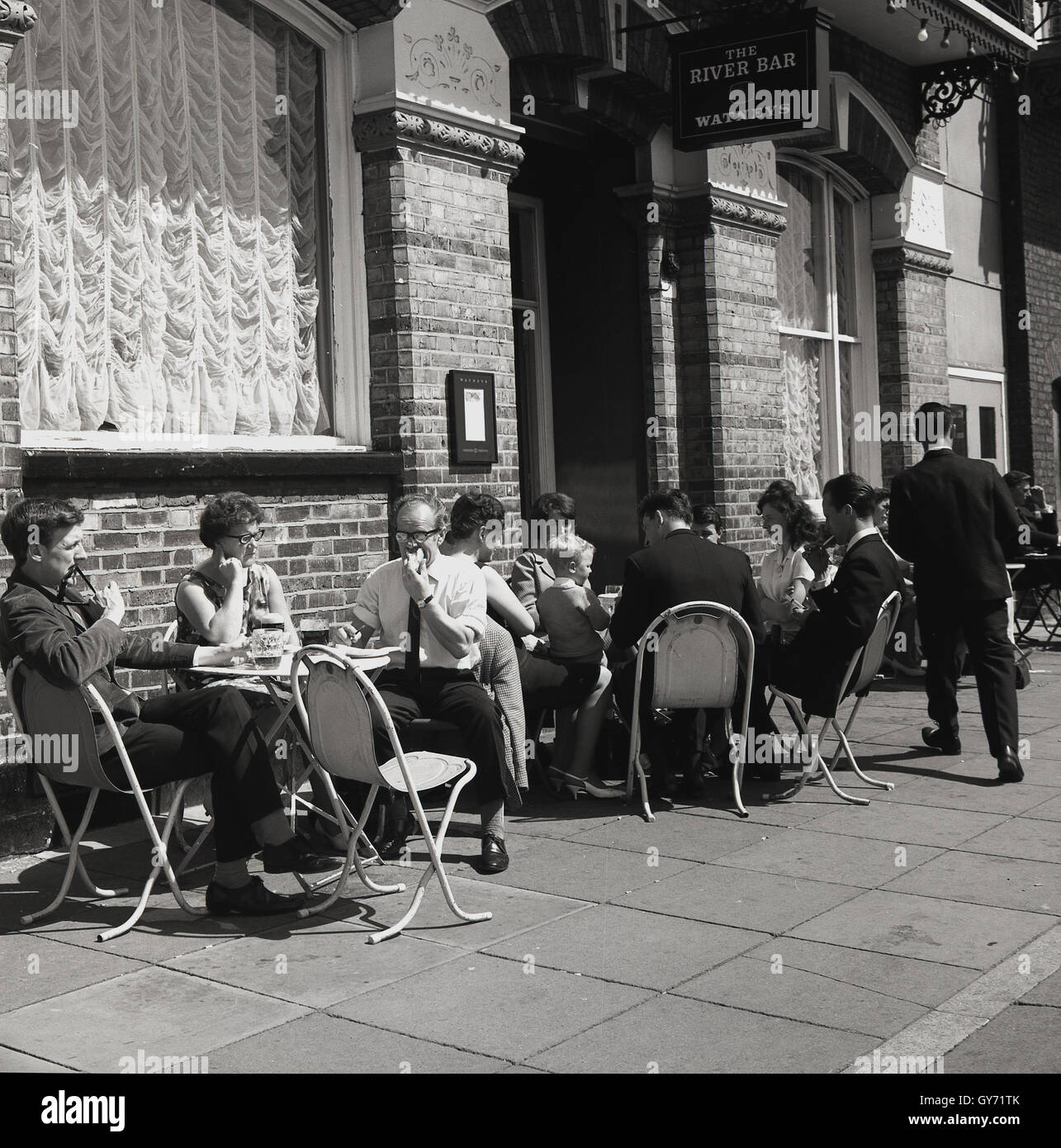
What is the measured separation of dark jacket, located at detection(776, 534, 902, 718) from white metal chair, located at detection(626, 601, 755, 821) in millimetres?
416

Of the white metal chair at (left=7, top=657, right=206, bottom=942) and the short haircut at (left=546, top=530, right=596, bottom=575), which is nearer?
the white metal chair at (left=7, top=657, right=206, bottom=942)

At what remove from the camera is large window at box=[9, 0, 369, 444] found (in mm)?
6520

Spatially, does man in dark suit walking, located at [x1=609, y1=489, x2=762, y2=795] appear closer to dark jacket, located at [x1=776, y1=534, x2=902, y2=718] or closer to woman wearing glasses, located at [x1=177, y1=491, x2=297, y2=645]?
dark jacket, located at [x1=776, y1=534, x2=902, y2=718]

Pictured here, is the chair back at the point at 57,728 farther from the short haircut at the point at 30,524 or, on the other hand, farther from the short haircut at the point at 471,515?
the short haircut at the point at 471,515

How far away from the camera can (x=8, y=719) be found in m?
5.76

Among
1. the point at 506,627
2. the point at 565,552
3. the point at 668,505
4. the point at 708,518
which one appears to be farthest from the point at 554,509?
the point at 708,518

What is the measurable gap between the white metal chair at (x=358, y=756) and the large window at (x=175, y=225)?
2.39 metres

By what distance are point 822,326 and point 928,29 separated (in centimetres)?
263

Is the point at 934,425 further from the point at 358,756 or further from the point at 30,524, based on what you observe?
the point at 30,524

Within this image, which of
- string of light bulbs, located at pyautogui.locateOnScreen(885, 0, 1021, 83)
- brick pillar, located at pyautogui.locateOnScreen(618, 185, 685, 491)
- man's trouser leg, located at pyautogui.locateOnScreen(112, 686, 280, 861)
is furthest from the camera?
string of light bulbs, located at pyautogui.locateOnScreen(885, 0, 1021, 83)

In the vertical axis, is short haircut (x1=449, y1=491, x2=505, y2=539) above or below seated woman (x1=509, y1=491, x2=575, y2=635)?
above

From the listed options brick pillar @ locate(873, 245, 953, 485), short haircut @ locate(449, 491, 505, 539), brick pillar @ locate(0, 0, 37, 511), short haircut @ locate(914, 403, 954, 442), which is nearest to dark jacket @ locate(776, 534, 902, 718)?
short haircut @ locate(914, 403, 954, 442)

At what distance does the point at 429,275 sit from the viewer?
7.99 metres
